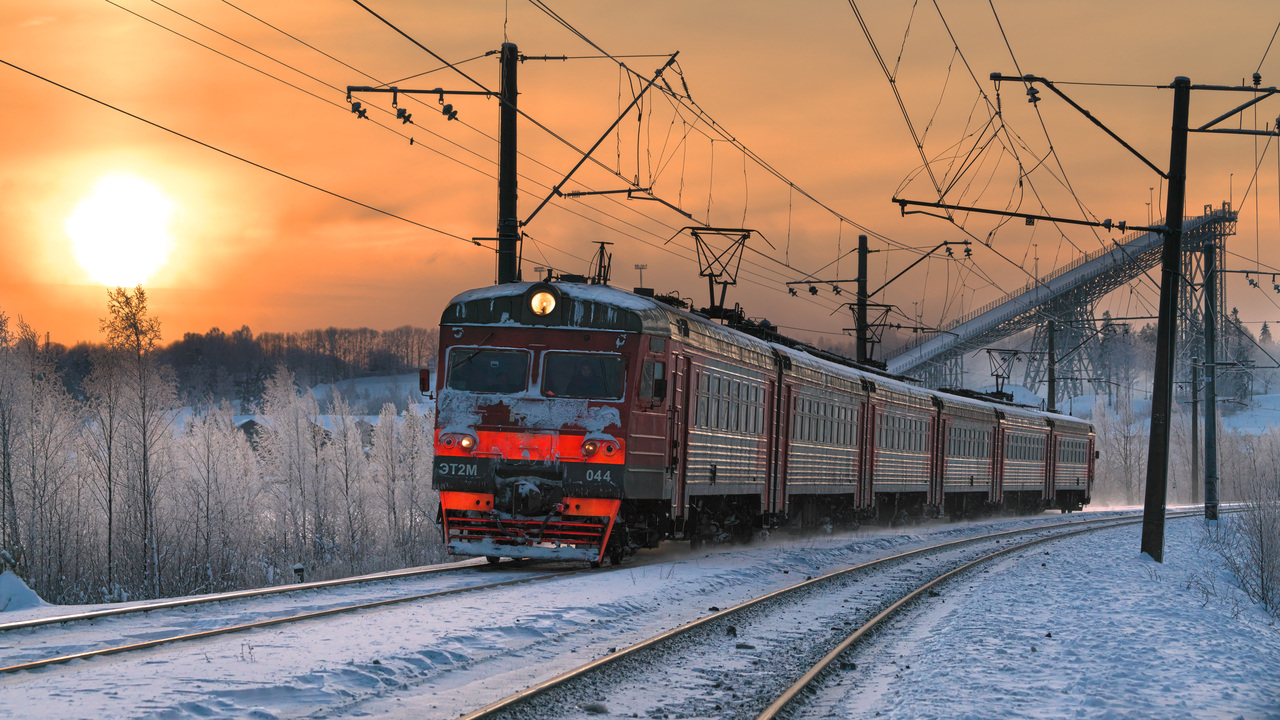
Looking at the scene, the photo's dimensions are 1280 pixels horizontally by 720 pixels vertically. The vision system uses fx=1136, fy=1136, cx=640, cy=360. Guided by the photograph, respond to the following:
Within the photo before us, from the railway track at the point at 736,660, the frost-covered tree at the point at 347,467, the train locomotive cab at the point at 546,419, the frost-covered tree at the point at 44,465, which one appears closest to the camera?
the railway track at the point at 736,660

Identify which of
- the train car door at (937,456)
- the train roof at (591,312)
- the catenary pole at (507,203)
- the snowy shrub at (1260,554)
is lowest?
the snowy shrub at (1260,554)

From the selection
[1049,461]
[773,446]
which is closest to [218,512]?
[1049,461]

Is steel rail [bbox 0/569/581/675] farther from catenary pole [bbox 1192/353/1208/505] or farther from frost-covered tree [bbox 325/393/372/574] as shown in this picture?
frost-covered tree [bbox 325/393/372/574]

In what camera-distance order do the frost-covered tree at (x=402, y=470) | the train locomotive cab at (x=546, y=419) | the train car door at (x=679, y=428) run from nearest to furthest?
the train locomotive cab at (x=546, y=419), the train car door at (x=679, y=428), the frost-covered tree at (x=402, y=470)

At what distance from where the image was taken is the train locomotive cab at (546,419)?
14.6m

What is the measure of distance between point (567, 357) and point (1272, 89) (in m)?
11.7

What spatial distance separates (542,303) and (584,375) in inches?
46.1

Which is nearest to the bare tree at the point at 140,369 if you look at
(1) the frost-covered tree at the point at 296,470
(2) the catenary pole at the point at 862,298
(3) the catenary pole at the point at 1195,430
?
(1) the frost-covered tree at the point at 296,470

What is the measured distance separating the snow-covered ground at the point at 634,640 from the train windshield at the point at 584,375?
7.85 feet

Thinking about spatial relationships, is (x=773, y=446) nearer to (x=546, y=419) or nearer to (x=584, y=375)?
(x=584, y=375)

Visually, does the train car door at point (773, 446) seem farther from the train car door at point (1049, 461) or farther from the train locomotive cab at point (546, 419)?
the train car door at point (1049, 461)

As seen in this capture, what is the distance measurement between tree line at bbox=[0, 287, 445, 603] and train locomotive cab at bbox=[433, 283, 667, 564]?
8.94m

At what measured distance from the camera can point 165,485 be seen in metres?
61.5

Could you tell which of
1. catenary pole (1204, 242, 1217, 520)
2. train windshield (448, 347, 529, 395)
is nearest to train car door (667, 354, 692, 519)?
train windshield (448, 347, 529, 395)
